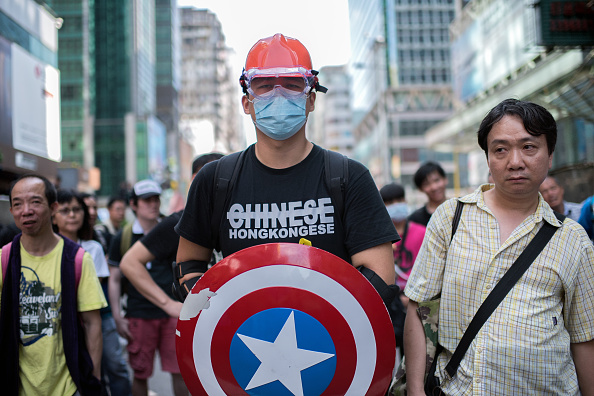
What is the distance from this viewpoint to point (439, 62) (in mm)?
81750

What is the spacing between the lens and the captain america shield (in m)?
1.80

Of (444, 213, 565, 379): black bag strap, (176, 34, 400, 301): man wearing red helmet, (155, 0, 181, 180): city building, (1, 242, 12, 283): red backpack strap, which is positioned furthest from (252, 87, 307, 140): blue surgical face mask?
(155, 0, 181, 180): city building

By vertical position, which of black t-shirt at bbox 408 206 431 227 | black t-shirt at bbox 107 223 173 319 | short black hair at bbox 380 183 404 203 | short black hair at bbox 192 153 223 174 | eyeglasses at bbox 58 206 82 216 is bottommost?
black t-shirt at bbox 107 223 173 319

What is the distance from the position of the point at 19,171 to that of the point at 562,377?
83.9 feet

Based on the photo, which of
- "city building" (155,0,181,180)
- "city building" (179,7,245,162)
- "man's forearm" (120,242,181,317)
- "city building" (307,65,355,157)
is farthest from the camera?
"city building" (307,65,355,157)

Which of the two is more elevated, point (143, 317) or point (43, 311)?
point (43, 311)

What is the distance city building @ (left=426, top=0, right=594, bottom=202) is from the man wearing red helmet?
6.91 metres

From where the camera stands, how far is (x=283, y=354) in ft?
5.94

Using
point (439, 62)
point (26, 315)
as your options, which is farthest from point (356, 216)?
point (439, 62)

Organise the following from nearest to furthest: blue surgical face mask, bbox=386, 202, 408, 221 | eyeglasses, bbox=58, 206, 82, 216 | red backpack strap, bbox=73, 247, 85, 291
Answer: red backpack strap, bbox=73, 247, 85, 291 < eyeglasses, bbox=58, 206, 82, 216 < blue surgical face mask, bbox=386, 202, 408, 221

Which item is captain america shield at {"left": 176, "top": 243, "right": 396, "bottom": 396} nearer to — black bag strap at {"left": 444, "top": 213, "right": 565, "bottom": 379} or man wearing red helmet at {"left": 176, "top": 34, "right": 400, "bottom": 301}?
man wearing red helmet at {"left": 176, "top": 34, "right": 400, "bottom": 301}

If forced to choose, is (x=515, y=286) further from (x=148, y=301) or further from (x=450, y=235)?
(x=148, y=301)

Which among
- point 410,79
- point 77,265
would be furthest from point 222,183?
point 410,79

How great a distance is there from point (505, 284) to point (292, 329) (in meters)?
0.88
